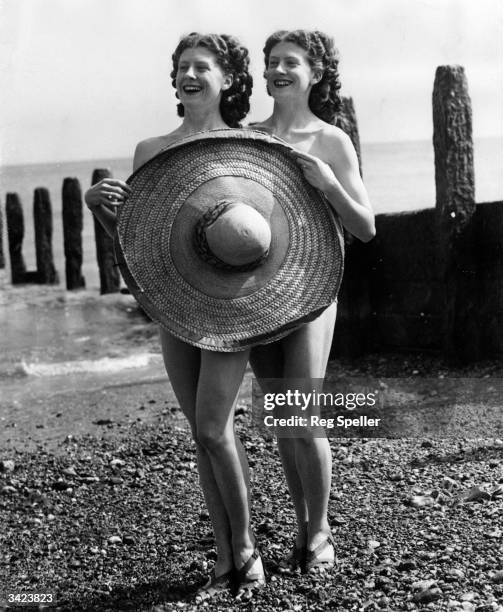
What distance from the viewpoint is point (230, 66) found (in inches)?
162

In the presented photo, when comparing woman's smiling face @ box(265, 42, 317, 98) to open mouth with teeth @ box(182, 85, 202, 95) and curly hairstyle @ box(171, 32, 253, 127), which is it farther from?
open mouth with teeth @ box(182, 85, 202, 95)

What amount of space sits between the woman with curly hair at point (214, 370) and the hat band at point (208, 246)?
13.3 inches

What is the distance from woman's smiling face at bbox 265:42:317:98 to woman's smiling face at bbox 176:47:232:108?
0.77 feet

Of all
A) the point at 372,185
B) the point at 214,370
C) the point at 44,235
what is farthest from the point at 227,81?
the point at 372,185

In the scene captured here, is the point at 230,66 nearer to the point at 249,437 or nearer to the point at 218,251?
the point at 218,251

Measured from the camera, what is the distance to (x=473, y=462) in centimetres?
605

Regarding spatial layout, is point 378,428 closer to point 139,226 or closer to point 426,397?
point 426,397

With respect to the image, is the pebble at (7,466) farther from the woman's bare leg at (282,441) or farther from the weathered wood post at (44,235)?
the weathered wood post at (44,235)

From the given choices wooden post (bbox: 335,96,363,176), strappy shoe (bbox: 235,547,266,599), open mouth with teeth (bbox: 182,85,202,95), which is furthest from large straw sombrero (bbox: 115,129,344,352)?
wooden post (bbox: 335,96,363,176)

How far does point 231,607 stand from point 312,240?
5.19 feet

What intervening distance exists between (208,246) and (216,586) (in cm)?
148

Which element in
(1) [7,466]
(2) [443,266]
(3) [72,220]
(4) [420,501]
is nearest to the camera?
(4) [420,501]

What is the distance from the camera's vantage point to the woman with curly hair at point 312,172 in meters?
4.07

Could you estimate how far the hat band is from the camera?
3.94 metres
